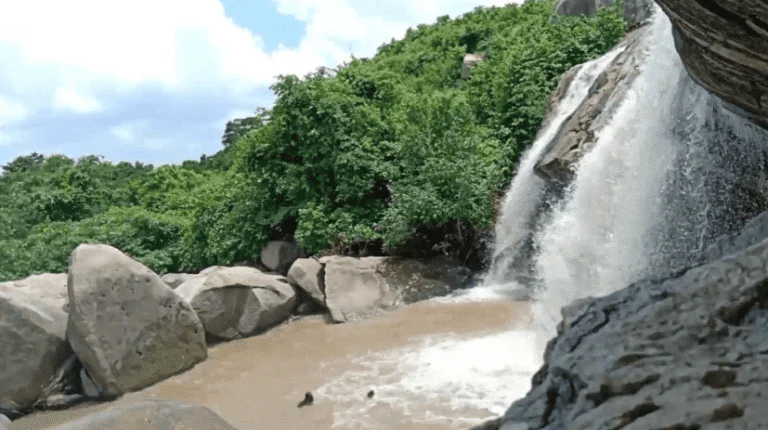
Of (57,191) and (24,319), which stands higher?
(57,191)

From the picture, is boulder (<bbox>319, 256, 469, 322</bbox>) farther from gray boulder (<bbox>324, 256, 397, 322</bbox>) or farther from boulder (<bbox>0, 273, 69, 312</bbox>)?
boulder (<bbox>0, 273, 69, 312</bbox>)

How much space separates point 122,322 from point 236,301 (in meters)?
2.30

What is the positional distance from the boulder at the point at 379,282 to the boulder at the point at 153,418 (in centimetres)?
535

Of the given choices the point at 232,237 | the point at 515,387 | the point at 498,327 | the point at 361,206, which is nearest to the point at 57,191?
the point at 232,237

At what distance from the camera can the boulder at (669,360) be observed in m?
2.21

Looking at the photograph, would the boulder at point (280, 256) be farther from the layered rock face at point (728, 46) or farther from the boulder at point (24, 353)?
the layered rock face at point (728, 46)

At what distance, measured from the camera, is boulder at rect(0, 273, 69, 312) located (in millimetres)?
10177

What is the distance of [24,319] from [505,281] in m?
7.01

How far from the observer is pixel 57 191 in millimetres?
23906

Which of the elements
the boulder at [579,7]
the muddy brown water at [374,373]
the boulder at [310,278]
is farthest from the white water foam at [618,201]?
the boulder at [579,7]

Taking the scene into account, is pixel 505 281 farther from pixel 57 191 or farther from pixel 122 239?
pixel 57 191

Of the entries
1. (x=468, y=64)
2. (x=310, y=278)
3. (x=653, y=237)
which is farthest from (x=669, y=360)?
(x=468, y=64)

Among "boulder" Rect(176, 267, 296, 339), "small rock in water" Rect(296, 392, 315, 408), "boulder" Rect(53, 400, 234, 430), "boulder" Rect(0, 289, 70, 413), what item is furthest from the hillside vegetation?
"boulder" Rect(53, 400, 234, 430)

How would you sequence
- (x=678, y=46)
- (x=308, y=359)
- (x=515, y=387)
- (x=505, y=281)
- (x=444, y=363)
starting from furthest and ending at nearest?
(x=505, y=281) < (x=308, y=359) < (x=444, y=363) < (x=515, y=387) < (x=678, y=46)
